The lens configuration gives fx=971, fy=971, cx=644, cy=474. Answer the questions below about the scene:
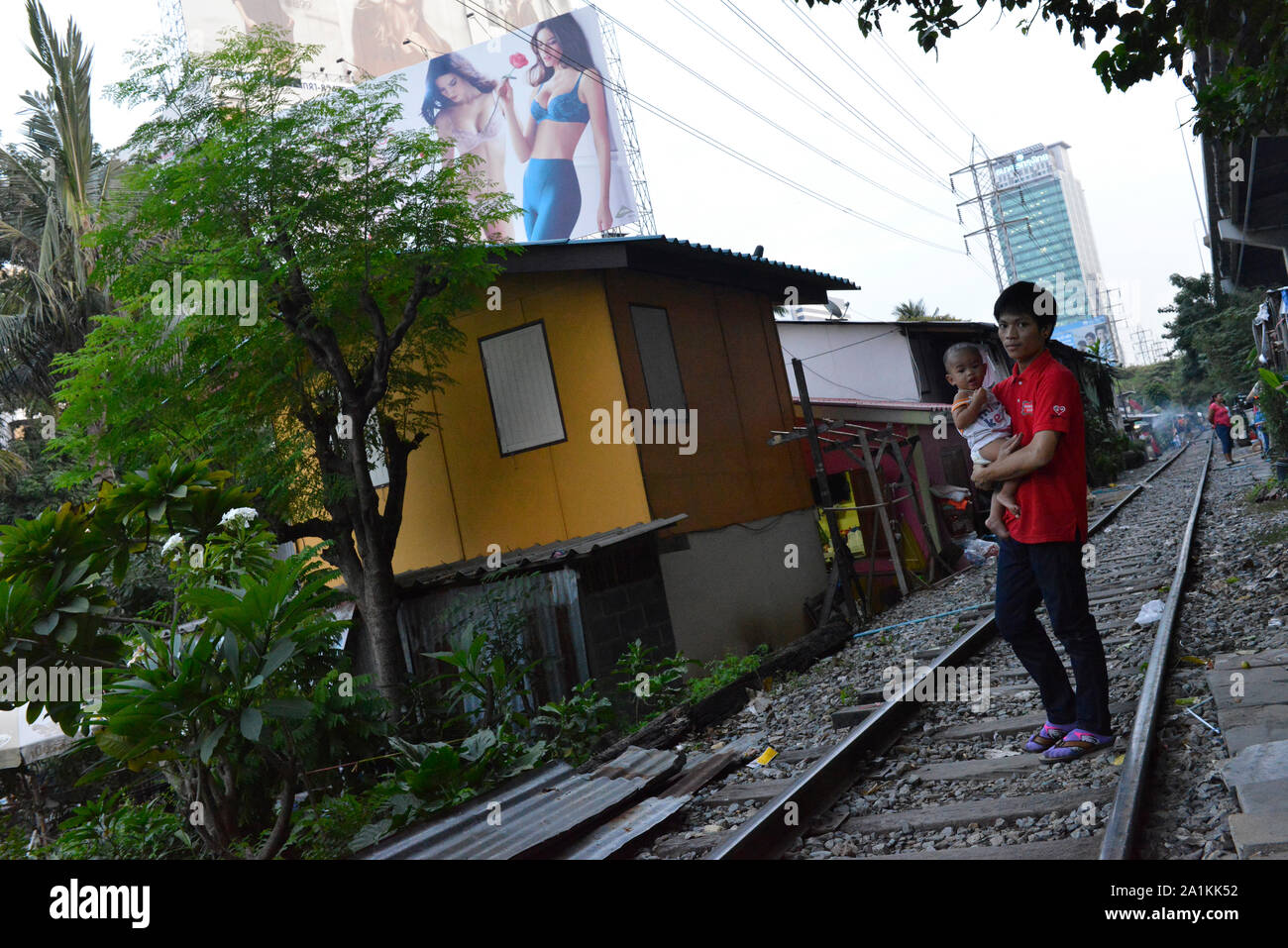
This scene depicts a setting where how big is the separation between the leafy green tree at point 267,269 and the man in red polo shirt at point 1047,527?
21.5 feet

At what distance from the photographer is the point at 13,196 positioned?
17.1 metres

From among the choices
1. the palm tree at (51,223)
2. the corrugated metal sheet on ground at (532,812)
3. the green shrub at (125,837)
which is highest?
the palm tree at (51,223)

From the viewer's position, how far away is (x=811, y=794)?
500 cm

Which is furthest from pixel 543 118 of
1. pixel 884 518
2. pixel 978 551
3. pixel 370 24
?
pixel 884 518

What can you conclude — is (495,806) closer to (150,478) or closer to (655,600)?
(150,478)

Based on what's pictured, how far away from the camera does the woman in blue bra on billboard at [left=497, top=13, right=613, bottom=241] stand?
113 feet

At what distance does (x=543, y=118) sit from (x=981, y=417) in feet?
109

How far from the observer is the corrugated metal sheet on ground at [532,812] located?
5.14 metres

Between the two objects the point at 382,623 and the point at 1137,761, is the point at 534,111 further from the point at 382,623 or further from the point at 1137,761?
the point at 1137,761

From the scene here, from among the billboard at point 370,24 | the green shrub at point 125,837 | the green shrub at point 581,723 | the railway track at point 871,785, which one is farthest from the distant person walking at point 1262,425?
the billboard at point 370,24

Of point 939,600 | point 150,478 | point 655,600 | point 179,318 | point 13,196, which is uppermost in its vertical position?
point 13,196

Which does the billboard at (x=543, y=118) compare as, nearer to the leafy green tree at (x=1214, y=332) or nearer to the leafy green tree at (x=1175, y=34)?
the leafy green tree at (x=1214, y=332)

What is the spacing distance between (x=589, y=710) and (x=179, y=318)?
5562 millimetres

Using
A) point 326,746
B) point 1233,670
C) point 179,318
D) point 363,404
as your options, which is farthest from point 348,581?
point 1233,670
